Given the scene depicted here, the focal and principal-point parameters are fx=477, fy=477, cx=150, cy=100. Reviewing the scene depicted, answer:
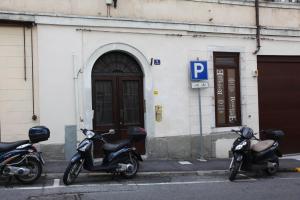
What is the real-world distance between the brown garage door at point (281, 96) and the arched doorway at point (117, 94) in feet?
13.3

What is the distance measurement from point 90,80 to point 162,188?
13.3 feet

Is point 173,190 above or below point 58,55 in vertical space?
below

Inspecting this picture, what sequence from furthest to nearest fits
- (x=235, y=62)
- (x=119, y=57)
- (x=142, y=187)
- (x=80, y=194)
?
1. (x=235, y=62)
2. (x=119, y=57)
3. (x=142, y=187)
4. (x=80, y=194)

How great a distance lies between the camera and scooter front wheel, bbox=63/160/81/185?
957cm

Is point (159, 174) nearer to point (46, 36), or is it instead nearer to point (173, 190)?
point (173, 190)

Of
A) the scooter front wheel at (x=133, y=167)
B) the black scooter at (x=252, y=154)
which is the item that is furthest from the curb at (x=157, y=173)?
the black scooter at (x=252, y=154)

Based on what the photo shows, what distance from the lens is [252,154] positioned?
10.9 meters

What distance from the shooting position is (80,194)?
8781mm

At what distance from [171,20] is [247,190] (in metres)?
5.73

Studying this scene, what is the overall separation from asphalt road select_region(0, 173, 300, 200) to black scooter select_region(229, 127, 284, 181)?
25 cm

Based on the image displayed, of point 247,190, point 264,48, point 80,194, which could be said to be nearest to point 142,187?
point 80,194

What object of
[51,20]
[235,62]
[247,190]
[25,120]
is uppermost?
[51,20]

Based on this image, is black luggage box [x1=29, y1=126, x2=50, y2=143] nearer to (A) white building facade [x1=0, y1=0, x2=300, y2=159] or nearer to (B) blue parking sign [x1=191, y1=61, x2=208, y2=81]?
(A) white building facade [x1=0, y1=0, x2=300, y2=159]

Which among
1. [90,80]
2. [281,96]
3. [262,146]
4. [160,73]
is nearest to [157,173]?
[262,146]
